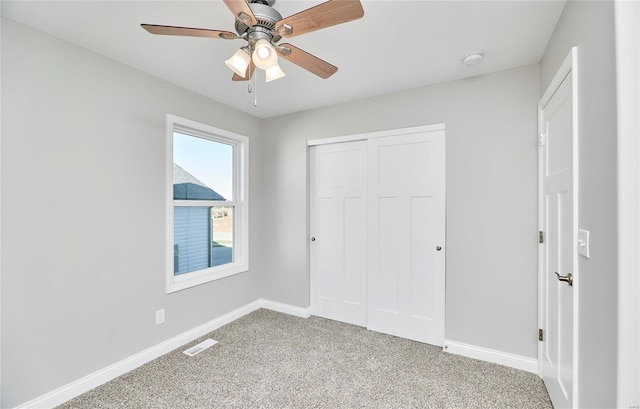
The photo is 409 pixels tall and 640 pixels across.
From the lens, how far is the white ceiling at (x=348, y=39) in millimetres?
1611

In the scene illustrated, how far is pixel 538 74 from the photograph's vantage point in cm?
221

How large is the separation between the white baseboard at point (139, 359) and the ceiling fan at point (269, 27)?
2.35 metres

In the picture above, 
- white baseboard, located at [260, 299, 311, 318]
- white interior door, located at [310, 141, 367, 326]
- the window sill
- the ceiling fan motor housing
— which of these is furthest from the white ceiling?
white baseboard, located at [260, 299, 311, 318]

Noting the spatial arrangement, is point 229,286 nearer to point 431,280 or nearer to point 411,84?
point 431,280

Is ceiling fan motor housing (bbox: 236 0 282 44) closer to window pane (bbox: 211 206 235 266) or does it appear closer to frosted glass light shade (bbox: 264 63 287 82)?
frosted glass light shade (bbox: 264 63 287 82)

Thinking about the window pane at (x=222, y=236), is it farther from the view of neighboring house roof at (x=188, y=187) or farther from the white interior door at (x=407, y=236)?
the white interior door at (x=407, y=236)

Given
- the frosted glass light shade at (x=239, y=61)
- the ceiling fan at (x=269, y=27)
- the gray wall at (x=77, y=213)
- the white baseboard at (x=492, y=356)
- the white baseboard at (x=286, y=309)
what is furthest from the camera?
the white baseboard at (x=286, y=309)

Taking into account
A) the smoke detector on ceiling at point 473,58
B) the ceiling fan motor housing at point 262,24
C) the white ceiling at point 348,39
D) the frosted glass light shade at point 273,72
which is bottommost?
A: the frosted glass light shade at point 273,72

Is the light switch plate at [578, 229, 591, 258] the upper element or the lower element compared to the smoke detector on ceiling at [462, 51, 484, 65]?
lower

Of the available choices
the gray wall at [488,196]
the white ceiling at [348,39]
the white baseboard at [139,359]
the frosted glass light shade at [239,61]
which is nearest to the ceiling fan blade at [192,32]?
the frosted glass light shade at [239,61]

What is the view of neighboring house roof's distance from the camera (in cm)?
277

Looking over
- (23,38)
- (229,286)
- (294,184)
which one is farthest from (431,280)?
(23,38)

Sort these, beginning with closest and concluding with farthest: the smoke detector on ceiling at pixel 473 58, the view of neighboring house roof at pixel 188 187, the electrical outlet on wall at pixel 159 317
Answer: the smoke detector on ceiling at pixel 473 58
the electrical outlet on wall at pixel 159 317
the view of neighboring house roof at pixel 188 187

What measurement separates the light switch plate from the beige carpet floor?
1236 millimetres
